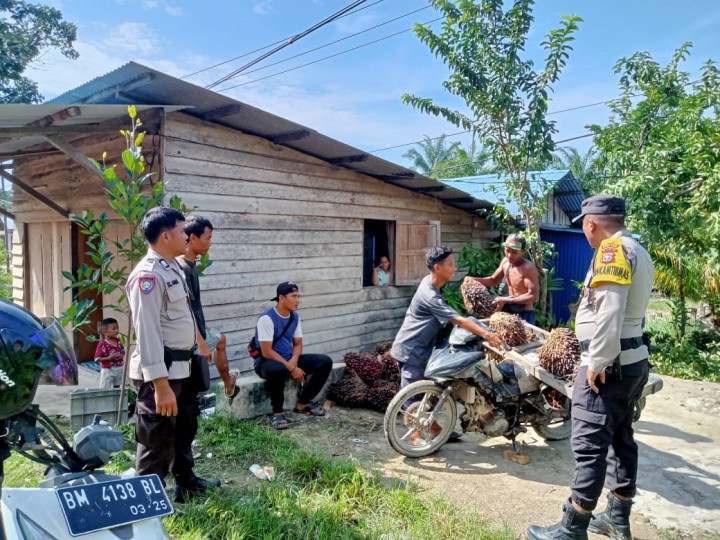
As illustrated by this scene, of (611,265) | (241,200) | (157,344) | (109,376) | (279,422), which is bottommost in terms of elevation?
(279,422)

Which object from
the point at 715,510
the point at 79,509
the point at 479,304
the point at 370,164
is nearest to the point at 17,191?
the point at 370,164

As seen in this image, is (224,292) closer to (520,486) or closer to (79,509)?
(520,486)

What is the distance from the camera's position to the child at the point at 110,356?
4668 mm

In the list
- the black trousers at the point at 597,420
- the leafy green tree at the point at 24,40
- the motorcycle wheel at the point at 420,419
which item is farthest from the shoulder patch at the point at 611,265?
the leafy green tree at the point at 24,40

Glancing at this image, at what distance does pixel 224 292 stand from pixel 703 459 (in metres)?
4.78

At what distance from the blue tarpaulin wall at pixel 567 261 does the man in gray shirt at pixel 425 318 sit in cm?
644

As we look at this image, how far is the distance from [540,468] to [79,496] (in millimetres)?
3439

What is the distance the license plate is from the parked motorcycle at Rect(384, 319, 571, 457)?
243 cm

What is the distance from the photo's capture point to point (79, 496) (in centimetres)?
142

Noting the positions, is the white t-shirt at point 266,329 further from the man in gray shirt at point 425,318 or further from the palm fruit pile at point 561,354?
the palm fruit pile at point 561,354

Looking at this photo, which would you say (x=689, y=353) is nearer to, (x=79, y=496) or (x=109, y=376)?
(x=109, y=376)

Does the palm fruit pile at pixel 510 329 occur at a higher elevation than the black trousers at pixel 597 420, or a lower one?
higher

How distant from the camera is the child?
4668mm

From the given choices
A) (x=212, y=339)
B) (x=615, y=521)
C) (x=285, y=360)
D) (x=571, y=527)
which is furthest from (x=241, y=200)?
(x=615, y=521)
